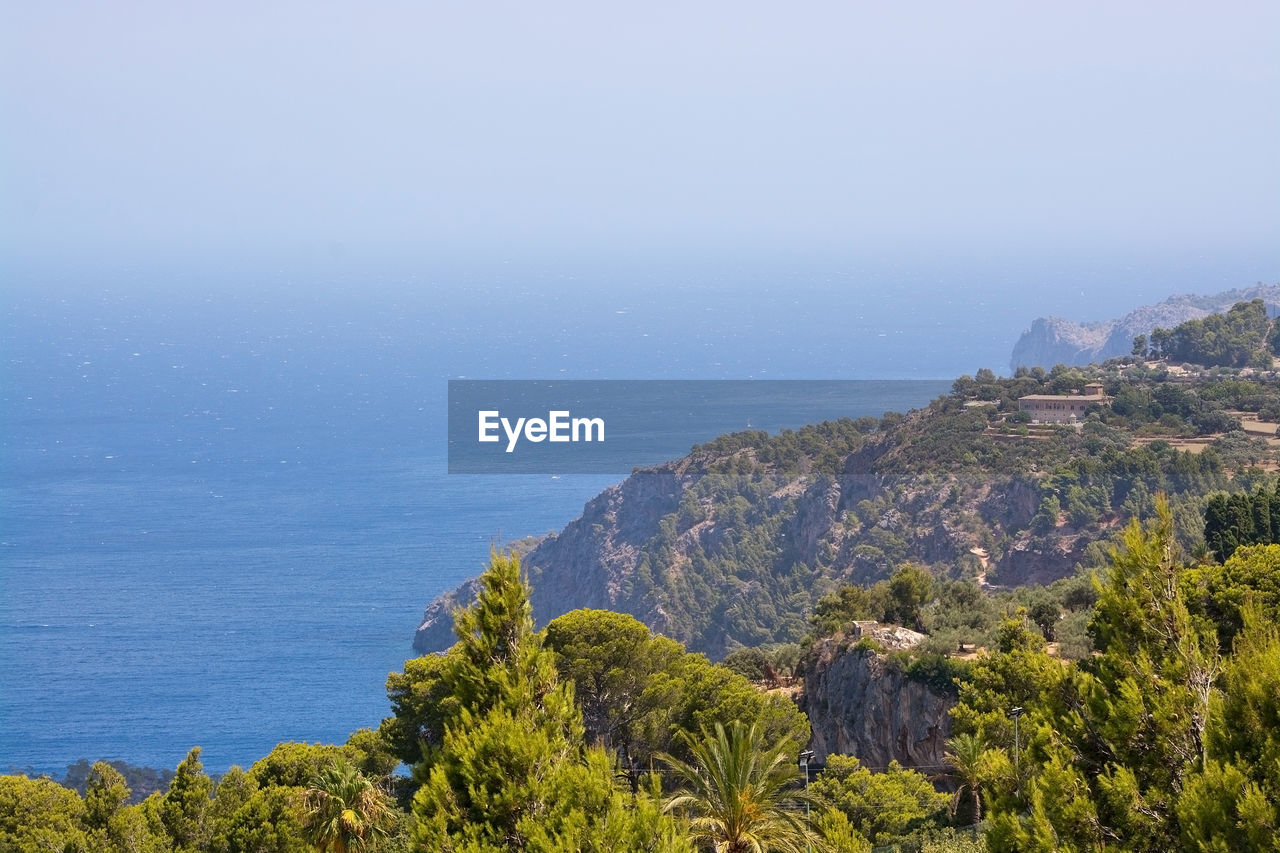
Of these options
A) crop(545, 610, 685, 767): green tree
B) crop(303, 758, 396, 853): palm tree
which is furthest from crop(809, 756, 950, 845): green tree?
crop(303, 758, 396, 853): palm tree

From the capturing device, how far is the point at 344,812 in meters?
14.3

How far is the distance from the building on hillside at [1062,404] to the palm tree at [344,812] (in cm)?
4866

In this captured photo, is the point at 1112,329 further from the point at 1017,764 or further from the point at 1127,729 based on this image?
the point at 1127,729

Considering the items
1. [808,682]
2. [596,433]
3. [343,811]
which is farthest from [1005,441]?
[596,433]

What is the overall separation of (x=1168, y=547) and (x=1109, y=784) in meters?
2.27

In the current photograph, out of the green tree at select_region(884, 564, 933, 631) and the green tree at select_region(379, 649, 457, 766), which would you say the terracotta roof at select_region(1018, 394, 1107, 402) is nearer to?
the green tree at select_region(884, 564, 933, 631)

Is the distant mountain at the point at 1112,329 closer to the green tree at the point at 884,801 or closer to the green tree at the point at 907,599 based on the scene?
the green tree at the point at 907,599

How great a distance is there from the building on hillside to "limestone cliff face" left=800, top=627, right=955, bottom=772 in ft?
118

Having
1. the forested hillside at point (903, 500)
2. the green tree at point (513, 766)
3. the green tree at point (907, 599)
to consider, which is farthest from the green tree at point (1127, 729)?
the forested hillside at point (903, 500)

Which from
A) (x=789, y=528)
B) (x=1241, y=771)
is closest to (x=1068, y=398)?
(x=789, y=528)

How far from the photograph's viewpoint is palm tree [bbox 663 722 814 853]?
1318 cm

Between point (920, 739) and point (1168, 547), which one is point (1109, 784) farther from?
point (920, 739)

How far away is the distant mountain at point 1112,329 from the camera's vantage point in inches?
5861

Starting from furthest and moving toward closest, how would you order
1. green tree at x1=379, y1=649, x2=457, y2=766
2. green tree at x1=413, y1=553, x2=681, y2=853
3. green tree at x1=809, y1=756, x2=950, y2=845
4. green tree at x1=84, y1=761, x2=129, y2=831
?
green tree at x1=379, y1=649, x2=457, y2=766
green tree at x1=84, y1=761, x2=129, y2=831
green tree at x1=809, y1=756, x2=950, y2=845
green tree at x1=413, y1=553, x2=681, y2=853
